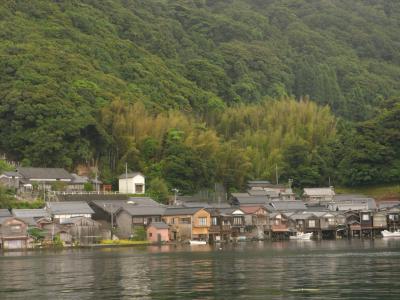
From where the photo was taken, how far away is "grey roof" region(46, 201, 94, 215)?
53.8 meters

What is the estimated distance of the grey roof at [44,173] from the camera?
198 ft

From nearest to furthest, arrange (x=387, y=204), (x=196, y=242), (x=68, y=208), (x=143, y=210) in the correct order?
(x=68, y=208)
(x=196, y=242)
(x=143, y=210)
(x=387, y=204)

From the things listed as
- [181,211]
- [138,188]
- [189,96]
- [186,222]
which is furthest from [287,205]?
[189,96]

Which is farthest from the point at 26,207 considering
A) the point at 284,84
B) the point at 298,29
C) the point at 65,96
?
the point at 298,29

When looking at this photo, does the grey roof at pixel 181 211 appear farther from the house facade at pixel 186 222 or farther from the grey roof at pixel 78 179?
the grey roof at pixel 78 179

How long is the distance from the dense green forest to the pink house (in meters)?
11.2

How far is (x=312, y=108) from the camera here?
3250 inches

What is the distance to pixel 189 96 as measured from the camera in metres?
90.8

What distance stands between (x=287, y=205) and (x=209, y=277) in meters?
39.4

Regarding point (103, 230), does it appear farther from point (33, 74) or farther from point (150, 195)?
point (33, 74)

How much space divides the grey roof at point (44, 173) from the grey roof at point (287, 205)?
17.8 meters

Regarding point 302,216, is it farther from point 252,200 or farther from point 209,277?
point 209,277

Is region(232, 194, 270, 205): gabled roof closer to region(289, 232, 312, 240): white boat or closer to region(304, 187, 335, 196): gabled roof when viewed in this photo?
region(289, 232, 312, 240): white boat

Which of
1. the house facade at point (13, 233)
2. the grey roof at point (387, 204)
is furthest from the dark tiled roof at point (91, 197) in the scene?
the grey roof at point (387, 204)
